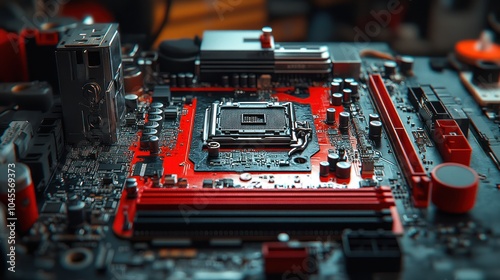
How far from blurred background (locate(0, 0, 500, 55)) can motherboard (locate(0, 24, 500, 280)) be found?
1.80 meters

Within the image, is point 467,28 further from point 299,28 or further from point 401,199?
point 401,199

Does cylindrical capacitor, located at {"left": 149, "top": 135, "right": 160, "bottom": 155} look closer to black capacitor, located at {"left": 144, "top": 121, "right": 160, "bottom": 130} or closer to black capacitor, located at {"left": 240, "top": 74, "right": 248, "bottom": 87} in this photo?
black capacitor, located at {"left": 144, "top": 121, "right": 160, "bottom": 130}

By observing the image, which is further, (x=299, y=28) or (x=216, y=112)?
(x=299, y=28)

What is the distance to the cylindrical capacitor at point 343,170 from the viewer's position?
29.6 feet

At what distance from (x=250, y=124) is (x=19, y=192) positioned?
12.1 feet

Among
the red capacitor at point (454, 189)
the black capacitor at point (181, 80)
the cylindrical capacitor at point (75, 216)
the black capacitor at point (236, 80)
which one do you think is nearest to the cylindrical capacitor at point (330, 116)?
the black capacitor at point (236, 80)

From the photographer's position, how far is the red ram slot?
27.2ft

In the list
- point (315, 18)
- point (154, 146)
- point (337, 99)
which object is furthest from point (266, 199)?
point (315, 18)

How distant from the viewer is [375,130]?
10.0 metres

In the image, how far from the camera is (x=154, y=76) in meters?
12.0

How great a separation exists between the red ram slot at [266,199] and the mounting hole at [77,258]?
38.6 inches

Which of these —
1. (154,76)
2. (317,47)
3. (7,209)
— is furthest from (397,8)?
(7,209)

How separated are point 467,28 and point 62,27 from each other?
8130mm

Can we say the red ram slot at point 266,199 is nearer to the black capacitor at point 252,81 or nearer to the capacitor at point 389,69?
the black capacitor at point 252,81
